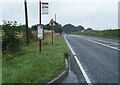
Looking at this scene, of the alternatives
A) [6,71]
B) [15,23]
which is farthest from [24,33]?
[6,71]

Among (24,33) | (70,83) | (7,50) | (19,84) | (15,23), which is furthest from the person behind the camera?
(24,33)

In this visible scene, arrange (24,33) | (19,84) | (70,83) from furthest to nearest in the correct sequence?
(24,33) → (70,83) → (19,84)

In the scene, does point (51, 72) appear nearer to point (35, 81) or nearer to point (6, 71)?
point (35, 81)

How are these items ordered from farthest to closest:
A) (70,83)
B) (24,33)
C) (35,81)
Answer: (24,33) < (70,83) < (35,81)

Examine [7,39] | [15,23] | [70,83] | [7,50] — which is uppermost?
[15,23]

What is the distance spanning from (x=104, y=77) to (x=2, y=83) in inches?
143

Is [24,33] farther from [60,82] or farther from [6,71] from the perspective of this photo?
[60,82]

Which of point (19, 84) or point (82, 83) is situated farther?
point (82, 83)

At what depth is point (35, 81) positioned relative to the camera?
540 centimetres

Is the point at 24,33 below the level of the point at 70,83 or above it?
above

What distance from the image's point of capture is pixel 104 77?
20.8ft

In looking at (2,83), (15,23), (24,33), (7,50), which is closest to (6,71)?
(2,83)

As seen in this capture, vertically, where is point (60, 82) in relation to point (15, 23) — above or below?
below

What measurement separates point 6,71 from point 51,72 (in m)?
1.77
